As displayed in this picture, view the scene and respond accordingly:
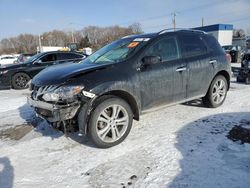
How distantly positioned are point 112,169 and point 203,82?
9.84ft

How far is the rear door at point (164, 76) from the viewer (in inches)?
175

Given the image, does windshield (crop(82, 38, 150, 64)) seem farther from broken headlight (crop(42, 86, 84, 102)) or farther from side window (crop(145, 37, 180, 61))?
broken headlight (crop(42, 86, 84, 102))

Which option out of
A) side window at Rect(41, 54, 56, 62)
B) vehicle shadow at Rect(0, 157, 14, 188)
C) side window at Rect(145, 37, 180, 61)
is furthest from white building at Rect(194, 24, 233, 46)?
vehicle shadow at Rect(0, 157, 14, 188)

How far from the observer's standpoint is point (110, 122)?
4.04m

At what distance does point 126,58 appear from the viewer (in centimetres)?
438

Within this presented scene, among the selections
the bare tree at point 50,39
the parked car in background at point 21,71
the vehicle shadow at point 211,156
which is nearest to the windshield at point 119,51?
the vehicle shadow at point 211,156

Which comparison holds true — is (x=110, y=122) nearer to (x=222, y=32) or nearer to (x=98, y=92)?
(x=98, y=92)

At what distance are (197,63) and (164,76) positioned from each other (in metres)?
0.99

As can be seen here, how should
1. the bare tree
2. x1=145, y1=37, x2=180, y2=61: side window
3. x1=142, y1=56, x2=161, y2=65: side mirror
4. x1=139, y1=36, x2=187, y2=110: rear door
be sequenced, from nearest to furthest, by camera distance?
x1=142, y1=56, x2=161, y2=65: side mirror → x1=139, y1=36, x2=187, y2=110: rear door → x1=145, y1=37, x2=180, y2=61: side window → the bare tree

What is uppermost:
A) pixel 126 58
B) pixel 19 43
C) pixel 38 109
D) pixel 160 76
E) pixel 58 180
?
pixel 19 43

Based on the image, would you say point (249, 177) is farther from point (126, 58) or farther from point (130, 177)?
point (126, 58)

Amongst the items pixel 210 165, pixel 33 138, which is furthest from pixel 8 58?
pixel 210 165

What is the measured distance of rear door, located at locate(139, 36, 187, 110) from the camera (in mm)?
4453

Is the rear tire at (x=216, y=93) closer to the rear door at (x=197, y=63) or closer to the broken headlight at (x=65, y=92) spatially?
the rear door at (x=197, y=63)
